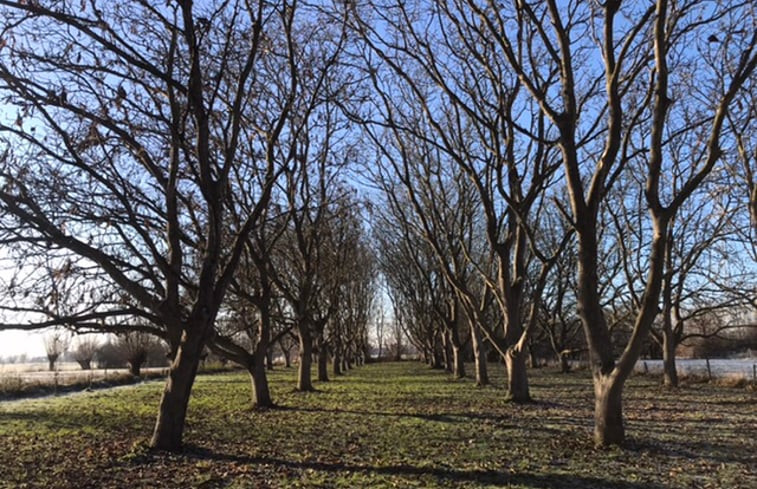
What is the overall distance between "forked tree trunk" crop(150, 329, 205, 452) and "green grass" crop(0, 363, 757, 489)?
299 millimetres

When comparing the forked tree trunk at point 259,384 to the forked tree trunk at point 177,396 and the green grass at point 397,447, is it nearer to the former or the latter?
the green grass at point 397,447

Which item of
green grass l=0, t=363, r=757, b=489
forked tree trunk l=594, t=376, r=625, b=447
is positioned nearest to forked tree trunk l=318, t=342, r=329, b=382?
green grass l=0, t=363, r=757, b=489

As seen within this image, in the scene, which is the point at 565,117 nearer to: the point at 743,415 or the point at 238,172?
the point at 743,415

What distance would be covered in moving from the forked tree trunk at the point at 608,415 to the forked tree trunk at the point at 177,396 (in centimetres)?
600

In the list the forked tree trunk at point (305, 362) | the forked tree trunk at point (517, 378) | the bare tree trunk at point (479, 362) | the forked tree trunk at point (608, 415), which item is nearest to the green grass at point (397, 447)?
the forked tree trunk at point (608, 415)

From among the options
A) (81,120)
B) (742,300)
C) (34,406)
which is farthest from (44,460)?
(742,300)

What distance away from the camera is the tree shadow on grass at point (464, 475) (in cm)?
582

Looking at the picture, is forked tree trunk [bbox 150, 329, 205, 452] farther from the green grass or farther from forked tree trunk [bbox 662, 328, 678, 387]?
forked tree trunk [bbox 662, 328, 678, 387]

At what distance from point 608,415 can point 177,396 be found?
6343 millimetres

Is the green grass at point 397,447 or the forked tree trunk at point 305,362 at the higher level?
the forked tree trunk at point 305,362

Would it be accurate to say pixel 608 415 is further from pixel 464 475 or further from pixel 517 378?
pixel 517 378

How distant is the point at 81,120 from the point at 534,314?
35.2 feet

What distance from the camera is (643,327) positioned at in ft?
23.7

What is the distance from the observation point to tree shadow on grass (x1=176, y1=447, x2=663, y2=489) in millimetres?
5820
